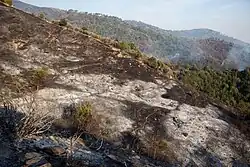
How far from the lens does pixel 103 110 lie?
10688mm

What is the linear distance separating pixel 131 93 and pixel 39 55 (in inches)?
187

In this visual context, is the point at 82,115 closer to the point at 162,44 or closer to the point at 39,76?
the point at 39,76

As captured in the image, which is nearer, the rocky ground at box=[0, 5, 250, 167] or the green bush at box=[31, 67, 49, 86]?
the rocky ground at box=[0, 5, 250, 167]

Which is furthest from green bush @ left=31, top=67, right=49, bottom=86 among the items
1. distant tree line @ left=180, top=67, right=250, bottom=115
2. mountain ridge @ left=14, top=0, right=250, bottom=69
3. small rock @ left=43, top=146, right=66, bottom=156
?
mountain ridge @ left=14, top=0, right=250, bottom=69

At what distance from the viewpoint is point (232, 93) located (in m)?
24.6

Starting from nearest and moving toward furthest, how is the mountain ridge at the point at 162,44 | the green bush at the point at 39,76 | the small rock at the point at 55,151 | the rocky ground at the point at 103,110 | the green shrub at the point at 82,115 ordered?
the small rock at the point at 55,151 < the rocky ground at the point at 103,110 < the green shrub at the point at 82,115 < the green bush at the point at 39,76 < the mountain ridge at the point at 162,44

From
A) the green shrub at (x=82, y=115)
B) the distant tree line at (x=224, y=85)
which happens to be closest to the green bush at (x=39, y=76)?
the green shrub at (x=82, y=115)

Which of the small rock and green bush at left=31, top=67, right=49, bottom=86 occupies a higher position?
green bush at left=31, top=67, right=49, bottom=86

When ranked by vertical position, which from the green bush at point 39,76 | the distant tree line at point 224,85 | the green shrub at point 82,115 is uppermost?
the green bush at point 39,76

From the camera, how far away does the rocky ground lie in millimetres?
7176

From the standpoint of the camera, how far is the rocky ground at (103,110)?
718cm

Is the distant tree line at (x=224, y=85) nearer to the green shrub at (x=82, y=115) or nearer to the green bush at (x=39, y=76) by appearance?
the green bush at (x=39, y=76)

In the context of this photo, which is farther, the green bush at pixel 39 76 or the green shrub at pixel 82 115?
the green bush at pixel 39 76

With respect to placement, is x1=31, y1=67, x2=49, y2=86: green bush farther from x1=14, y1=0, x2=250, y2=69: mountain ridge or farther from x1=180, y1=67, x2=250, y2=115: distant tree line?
x1=14, y1=0, x2=250, y2=69: mountain ridge
